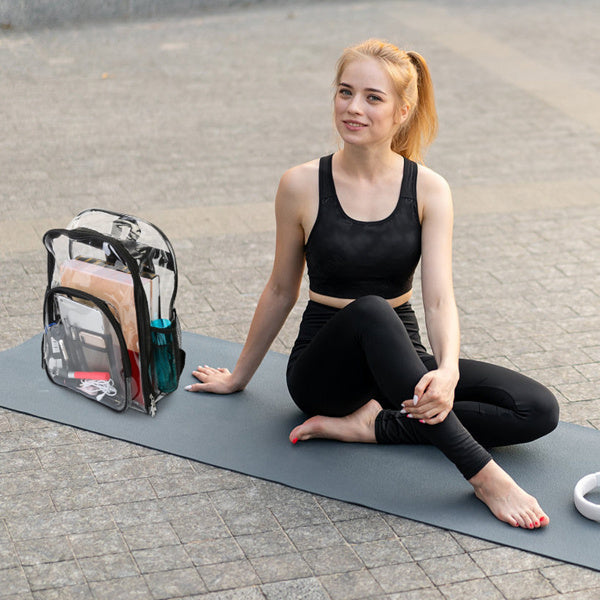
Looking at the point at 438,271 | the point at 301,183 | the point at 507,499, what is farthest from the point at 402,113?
the point at 507,499

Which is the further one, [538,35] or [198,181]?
[538,35]

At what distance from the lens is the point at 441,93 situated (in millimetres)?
9094

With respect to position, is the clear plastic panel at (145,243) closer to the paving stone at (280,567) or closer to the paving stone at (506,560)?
the paving stone at (280,567)

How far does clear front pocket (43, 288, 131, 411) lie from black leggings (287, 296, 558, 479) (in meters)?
0.68

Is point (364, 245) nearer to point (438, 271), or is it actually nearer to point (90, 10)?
point (438, 271)

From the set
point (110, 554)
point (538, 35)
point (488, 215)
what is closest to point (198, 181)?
point (488, 215)

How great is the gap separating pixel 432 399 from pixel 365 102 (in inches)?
41.7

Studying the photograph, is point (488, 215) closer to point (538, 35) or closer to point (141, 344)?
point (141, 344)

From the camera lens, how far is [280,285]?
401cm

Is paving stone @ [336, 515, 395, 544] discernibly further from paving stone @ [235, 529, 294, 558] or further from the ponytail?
the ponytail

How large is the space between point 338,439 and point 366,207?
34.1 inches

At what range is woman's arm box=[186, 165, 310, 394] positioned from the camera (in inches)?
153

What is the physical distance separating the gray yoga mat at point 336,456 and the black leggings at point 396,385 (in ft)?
0.41

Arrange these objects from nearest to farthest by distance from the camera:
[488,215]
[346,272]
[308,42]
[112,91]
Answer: [346,272]
[488,215]
[112,91]
[308,42]
